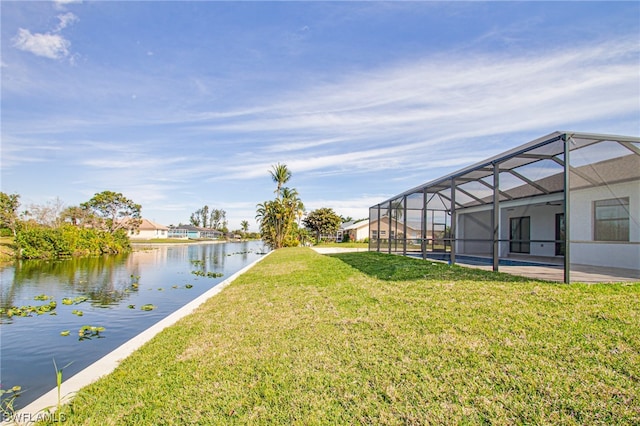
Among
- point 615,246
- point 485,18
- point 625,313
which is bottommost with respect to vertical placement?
point 625,313

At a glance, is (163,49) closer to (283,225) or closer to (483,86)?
(483,86)

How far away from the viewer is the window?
773 centimetres

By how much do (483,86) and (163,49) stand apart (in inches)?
416

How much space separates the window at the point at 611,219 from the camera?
7730 millimetres

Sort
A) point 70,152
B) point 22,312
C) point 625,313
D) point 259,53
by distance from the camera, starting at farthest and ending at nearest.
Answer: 1. point 70,152
2. point 259,53
3. point 22,312
4. point 625,313

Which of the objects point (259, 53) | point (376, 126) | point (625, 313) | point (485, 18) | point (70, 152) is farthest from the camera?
point (70, 152)

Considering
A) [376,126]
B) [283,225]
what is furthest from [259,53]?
[283,225]

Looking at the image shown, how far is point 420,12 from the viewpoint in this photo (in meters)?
9.46

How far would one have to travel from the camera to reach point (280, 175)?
118 feet

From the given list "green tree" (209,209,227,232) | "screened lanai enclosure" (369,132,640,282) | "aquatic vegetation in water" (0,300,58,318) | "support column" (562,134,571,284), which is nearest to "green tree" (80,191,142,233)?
"aquatic vegetation in water" (0,300,58,318)

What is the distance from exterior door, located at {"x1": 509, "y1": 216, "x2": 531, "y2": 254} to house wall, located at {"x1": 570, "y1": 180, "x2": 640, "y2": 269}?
13.7ft

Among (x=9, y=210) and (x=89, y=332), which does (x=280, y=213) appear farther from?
(x=9, y=210)

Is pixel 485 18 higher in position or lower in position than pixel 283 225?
higher

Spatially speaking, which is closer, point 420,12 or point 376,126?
point 420,12
